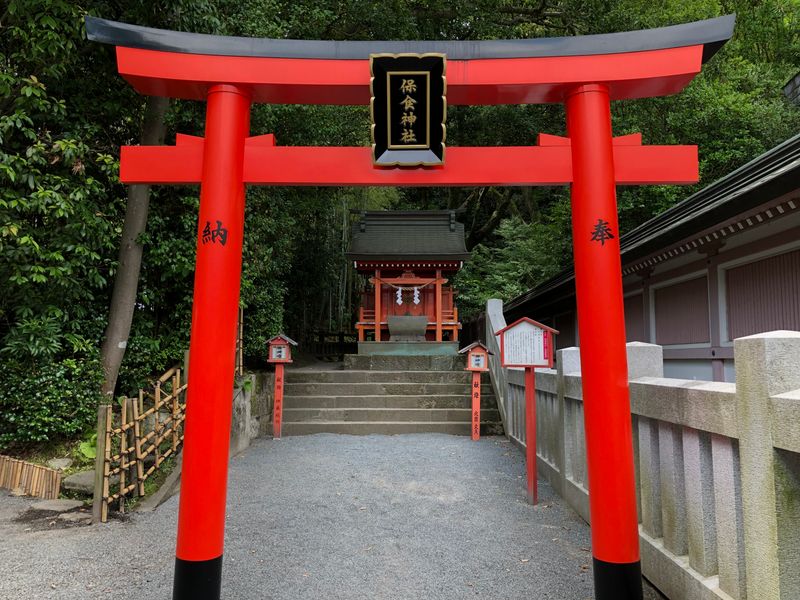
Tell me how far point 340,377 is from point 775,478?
8.37 meters

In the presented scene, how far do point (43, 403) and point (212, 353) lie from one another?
3.82 metres

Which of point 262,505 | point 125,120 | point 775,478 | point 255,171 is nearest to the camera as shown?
point 775,478

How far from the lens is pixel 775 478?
1.93 meters

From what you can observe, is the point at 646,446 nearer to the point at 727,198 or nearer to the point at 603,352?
the point at 603,352

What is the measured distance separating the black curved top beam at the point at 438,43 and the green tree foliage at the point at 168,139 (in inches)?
110

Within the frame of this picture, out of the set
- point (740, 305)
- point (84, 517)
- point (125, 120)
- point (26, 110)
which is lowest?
point (84, 517)

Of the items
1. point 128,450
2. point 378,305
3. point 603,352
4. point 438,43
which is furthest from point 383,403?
point 438,43

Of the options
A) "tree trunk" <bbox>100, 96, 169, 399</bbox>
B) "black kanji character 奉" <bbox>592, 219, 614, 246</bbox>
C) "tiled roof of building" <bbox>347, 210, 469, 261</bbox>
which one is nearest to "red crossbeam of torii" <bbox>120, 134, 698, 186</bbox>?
"black kanji character 奉" <bbox>592, 219, 614, 246</bbox>

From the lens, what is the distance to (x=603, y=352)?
2881 millimetres

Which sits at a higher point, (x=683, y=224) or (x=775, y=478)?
(x=683, y=224)

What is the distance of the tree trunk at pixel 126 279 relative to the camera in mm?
6223

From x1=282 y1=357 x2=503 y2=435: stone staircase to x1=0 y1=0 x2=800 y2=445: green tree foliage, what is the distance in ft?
4.20

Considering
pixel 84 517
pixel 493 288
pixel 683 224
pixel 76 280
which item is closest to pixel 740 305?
pixel 683 224

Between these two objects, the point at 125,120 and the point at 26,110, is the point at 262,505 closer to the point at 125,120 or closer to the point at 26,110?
the point at 26,110
